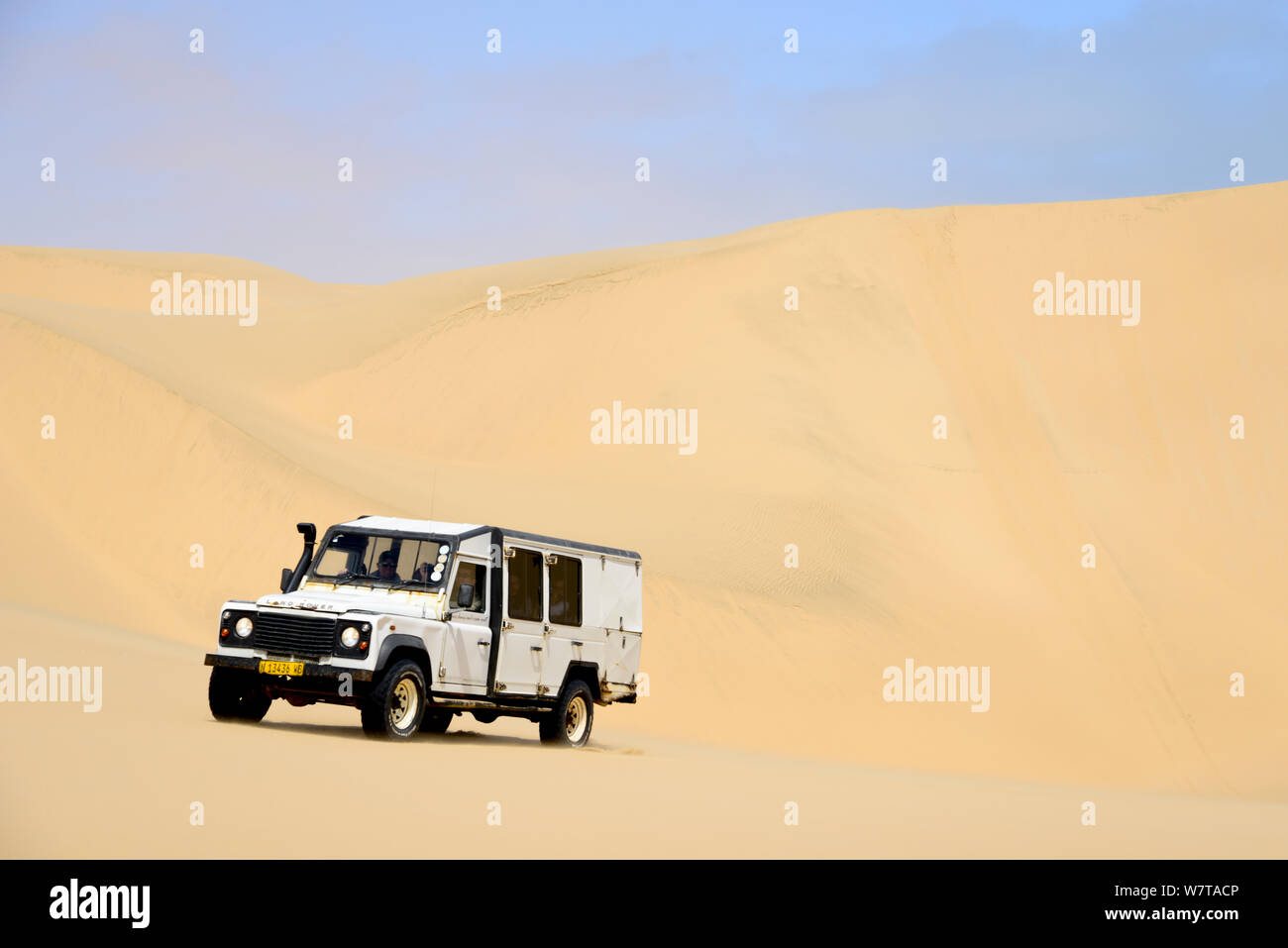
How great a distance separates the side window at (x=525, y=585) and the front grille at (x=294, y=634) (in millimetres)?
2506

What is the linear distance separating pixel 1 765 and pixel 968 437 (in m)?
36.4

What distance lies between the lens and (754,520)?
1427 inches

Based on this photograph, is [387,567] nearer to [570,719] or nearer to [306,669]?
[306,669]

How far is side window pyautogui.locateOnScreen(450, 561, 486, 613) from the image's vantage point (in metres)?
15.3

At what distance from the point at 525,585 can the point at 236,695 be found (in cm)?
341

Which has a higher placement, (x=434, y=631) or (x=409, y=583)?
(x=409, y=583)

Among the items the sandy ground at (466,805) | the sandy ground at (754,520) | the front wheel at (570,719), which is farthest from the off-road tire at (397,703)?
the front wheel at (570,719)

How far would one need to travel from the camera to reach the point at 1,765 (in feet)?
34.0

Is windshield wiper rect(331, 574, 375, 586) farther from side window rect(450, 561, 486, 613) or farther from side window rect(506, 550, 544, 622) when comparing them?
side window rect(506, 550, 544, 622)

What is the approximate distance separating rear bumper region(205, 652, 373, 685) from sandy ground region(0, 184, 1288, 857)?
632mm

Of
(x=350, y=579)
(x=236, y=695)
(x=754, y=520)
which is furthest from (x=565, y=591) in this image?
(x=754, y=520)
